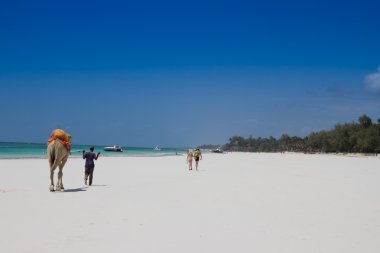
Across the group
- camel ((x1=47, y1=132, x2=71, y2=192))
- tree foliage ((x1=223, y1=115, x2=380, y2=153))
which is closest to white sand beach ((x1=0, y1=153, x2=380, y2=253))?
camel ((x1=47, y1=132, x2=71, y2=192))

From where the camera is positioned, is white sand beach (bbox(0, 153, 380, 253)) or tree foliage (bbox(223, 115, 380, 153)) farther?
tree foliage (bbox(223, 115, 380, 153))

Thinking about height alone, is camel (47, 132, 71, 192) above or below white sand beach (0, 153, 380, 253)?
above

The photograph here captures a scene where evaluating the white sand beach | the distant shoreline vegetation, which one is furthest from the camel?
the distant shoreline vegetation

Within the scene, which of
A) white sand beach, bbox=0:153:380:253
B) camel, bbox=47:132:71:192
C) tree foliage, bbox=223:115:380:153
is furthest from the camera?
tree foliage, bbox=223:115:380:153

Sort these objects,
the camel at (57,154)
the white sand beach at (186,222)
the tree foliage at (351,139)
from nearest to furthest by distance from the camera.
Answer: the white sand beach at (186,222), the camel at (57,154), the tree foliage at (351,139)

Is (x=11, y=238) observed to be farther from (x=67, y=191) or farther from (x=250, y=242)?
(x=67, y=191)

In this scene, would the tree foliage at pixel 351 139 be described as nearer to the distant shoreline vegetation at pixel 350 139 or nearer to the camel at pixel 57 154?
the distant shoreline vegetation at pixel 350 139

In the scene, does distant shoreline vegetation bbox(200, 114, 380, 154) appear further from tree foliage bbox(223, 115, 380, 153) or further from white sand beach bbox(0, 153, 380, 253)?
white sand beach bbox(0, 153, 380, 253)

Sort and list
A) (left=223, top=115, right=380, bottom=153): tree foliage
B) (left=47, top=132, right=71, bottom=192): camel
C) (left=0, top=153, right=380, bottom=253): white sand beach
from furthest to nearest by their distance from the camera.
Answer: (left=223, top=115, right=380, bottom=153): tree foliage
(left=47, top=132, right=71, bottom=192): camel
(left=0, top=153, right=380, bottom=253): white sand beach

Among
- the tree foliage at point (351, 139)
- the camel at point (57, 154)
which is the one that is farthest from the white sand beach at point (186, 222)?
→ the tree foliage at point (351, 139)

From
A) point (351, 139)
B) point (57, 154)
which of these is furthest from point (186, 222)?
point (351, 139)

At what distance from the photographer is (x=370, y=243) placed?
7957 millimetres

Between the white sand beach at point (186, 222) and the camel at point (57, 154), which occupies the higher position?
the camel at point (57, 154)

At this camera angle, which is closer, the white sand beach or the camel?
the white sand beach
